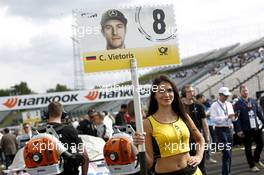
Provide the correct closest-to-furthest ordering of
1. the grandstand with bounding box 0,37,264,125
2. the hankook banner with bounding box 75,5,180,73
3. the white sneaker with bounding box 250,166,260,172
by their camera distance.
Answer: the hankook banner with bounding box 75,5,180,73, the white sneaker with bounding box 250,166,260,172, the grandstand with bounding box 0,37,264,125

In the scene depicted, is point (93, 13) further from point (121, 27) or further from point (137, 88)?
point (137, 88)

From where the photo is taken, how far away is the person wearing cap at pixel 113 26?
544cm

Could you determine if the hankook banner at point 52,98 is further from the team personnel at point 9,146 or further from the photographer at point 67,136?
the photographer at point 67,136

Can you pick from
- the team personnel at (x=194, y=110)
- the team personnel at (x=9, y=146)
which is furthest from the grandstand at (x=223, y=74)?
the team personnel at (x=9, y=146)

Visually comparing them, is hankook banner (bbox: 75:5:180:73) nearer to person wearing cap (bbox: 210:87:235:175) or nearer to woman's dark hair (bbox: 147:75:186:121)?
woman's dark hair (bbox: 147:75:186:121)

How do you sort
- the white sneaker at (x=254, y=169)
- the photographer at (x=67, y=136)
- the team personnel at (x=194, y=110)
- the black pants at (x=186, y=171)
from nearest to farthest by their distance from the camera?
the black pants at (x=186, y=171) < the photographer at (x=67, y=136) < the team personnel at (x=194, y=110) < the white sneaker at (x=254, y=169)

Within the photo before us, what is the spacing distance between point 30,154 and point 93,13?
1795 mm

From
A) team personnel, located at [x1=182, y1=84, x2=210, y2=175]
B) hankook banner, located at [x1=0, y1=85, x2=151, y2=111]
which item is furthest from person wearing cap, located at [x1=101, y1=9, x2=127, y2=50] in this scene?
hankook banner, located at [x1=0, y1=85, x2=151, y2=111]

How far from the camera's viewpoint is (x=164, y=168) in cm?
445

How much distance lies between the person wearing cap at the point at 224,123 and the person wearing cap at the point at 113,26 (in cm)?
483

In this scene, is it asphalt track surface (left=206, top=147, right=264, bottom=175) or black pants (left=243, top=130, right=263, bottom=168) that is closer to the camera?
asphalt track surface (left=206, top=147, right=264, bottom=175)

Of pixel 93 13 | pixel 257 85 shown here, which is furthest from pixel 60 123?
pixel 257 85

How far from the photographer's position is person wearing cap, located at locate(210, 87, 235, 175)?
9.64 meters

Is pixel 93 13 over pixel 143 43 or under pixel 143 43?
over
